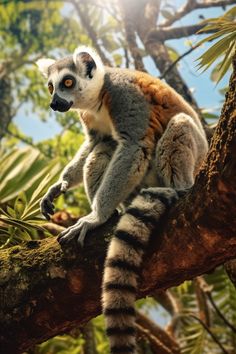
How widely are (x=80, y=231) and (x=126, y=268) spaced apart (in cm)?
54

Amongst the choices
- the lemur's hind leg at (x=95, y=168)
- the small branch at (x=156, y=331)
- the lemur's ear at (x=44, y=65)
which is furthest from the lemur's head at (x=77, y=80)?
the small branch at (x=156, y=331)

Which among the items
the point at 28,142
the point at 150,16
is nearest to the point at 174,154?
the point at 150,16

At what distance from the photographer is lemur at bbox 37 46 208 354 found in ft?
7.72

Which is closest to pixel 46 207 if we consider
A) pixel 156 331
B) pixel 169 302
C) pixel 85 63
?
pixel 85 63

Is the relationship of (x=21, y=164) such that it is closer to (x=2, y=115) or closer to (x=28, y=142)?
(x=28, y=142)

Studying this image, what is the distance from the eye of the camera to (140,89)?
3502mm

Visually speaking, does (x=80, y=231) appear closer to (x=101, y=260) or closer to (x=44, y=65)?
(x=101, y=260)

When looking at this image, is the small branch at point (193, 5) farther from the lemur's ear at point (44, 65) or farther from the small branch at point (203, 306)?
the small branch at point (203, 306)

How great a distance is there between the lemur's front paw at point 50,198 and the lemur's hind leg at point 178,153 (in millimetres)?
900

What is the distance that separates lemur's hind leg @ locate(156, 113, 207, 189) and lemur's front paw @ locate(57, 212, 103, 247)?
1.97ft

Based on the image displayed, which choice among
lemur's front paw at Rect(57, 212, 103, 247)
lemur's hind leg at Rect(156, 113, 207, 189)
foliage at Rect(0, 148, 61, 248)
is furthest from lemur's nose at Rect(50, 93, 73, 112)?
lemur's front paw at Rect(57, 212, 103, 247)

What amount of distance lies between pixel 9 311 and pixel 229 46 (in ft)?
7.16

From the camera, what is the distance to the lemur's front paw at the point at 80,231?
2.74 metres

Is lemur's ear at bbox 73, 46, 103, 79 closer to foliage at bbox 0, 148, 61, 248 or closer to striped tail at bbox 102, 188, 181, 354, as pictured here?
foliage at bbox 0, 148, 61, 248
